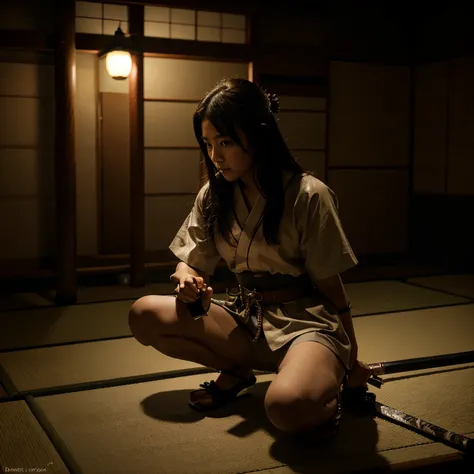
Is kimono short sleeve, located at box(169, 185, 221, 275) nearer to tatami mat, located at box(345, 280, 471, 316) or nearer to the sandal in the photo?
the sandal

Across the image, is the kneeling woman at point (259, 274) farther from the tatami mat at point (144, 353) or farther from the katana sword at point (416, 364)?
the tatami mat at point (144, 353)

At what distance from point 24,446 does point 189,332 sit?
0.71m

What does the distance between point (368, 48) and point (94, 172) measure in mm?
2849

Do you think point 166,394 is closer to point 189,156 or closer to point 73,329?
point 73,329

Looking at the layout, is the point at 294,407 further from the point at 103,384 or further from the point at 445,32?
the point at 445,32

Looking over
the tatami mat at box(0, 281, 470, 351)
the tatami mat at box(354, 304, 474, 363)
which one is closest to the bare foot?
the tatami mat at box(354, 304, 474, 363)

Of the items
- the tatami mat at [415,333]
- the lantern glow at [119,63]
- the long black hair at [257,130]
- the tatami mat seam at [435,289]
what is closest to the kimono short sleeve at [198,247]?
the long black hair at [257,130]

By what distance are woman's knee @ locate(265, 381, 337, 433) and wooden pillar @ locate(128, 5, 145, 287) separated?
3.54 m

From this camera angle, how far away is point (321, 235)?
2.55 m

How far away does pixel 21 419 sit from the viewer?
8.87ft

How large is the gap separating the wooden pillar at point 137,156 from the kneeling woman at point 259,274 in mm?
2841

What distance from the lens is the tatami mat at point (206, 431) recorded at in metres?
2.34

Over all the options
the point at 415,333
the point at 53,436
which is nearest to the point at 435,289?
the point at 415,333

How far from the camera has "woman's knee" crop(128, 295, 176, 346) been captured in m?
2.73
